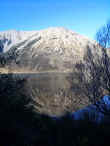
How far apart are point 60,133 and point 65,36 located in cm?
18169

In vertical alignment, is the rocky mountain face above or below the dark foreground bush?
above

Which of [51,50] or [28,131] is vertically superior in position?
[51,50]

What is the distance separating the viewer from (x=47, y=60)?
13312cm

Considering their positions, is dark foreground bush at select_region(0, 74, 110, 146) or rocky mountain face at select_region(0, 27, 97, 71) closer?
dark foreground bush at select_region(0, 74, 110, 146)

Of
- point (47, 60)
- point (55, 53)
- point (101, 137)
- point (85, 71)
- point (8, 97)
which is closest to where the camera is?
point (101, 137)

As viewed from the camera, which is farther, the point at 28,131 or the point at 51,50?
the point at 51,50

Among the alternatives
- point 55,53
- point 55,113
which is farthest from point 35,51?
point 55,113

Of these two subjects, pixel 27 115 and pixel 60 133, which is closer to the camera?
pixel 60 133

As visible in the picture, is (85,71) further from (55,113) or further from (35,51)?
(35,51)

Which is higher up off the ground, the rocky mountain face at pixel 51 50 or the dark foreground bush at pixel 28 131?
the rocky mountain face at pixel 51 50

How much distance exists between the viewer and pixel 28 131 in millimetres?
5938

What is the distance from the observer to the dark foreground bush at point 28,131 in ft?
14.5

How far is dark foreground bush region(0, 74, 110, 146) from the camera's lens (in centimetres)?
442

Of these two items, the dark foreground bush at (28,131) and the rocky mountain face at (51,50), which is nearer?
the dark foreground bush at (28,131)
